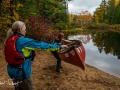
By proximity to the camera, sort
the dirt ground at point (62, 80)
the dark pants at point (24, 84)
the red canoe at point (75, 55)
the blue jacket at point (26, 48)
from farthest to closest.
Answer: the dirt ground at point (62, 80), the red canoe at point (75, 55), the dark pants at point (24, 84), the blue jacket at point (26, 48)

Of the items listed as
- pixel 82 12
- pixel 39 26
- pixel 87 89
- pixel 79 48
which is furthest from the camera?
pixel 82 12

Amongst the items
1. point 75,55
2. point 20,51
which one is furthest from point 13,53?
point 75,55

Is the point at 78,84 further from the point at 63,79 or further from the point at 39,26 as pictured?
the point at 39,26

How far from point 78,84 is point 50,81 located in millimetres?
1126

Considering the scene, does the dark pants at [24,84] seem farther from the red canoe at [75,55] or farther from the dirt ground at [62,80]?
the dirt ground at [62,80]

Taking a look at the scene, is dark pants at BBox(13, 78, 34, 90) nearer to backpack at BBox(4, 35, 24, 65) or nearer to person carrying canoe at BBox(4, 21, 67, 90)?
person carrying canoe at BBox(4, 21, 67, 90)

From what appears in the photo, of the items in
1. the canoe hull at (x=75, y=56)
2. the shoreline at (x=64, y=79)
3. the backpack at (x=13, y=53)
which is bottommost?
the shoreline at (x=64, y=79)

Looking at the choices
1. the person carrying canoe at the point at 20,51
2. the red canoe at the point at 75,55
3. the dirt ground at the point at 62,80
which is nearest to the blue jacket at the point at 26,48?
the person carrying canoe at the point at 20,51

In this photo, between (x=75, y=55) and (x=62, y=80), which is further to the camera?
(x=62, y=80)

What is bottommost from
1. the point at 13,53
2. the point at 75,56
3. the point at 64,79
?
the point at 64,79

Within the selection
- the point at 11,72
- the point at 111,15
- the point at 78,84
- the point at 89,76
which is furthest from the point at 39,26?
the point at 111,15

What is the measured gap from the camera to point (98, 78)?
1148 cm

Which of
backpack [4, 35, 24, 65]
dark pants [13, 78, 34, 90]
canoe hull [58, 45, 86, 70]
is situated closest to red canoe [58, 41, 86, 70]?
canoe hull [58, 45, 86, 70]

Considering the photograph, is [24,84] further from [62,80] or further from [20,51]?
[62,80]
